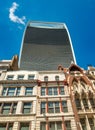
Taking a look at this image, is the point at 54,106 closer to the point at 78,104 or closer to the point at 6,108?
the point at 78,104

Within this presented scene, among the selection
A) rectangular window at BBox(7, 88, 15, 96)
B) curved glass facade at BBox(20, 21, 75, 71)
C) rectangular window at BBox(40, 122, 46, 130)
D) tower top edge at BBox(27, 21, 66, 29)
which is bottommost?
rectangular window at BBox(40, 122, 46, 130)

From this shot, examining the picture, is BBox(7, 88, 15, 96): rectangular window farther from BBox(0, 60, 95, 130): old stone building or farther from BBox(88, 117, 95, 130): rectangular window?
BBox(88, 117, 95, 130): rectangular window

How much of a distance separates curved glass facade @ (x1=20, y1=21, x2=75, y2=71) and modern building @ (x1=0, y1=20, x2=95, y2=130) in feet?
276

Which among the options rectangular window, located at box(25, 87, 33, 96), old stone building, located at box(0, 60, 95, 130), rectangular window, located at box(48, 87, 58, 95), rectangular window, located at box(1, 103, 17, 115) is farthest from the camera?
rectangular window, located at box(48, 87, 58, 95)

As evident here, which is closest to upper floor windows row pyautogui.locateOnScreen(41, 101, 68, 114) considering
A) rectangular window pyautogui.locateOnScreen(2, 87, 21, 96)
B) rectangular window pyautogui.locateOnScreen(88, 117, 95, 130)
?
rectangular window pyautogui.locateOnScreen(88, 117, 95, 130)

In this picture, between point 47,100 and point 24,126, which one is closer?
point 24,126

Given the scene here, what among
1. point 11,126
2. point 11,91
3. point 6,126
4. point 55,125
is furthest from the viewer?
point 11,91

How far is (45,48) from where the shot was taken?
144500 millimetres

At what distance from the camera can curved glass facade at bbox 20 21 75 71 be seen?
5108 inches

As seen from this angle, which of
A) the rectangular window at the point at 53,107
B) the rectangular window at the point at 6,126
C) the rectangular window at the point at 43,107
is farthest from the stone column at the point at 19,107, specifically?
the rectangular window at the point at 53,107

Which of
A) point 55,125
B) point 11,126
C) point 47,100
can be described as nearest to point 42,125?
point 55,125

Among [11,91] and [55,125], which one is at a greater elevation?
[11,91]

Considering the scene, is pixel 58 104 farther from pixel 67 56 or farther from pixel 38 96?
pixel 67 56

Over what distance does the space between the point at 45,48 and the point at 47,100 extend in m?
115
